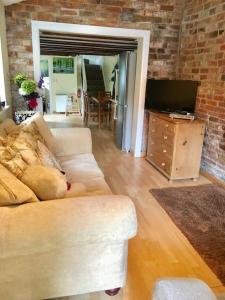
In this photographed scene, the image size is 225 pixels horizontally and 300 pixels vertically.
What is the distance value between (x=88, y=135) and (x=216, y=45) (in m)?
2.00

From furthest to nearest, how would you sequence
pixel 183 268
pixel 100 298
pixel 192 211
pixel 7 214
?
pixel 192 211 < pixel 183 268 < pixel 100 298 < pixel 7 214

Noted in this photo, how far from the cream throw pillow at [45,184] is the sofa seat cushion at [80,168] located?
712mm

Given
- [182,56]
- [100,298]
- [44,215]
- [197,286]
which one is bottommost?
[100,298]

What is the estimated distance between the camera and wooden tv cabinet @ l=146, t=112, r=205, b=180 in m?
3.07

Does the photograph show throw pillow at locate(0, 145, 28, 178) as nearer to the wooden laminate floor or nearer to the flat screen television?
the wooden laminate floor

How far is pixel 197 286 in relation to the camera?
90 centimetres

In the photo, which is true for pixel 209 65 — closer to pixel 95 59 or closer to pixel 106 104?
pixel 106 104

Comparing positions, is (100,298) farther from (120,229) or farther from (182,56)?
(182,56)

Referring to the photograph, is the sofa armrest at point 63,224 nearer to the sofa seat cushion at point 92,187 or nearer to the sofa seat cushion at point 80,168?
the sofa seat cushion at point 92,187

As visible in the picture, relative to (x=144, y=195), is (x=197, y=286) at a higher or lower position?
higher

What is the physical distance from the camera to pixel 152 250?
1943mm

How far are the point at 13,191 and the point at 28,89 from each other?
2186 millimetres

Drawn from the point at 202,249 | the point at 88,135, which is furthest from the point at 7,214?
the point at 88,135

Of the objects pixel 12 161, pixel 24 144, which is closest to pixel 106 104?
pixel 24 144
